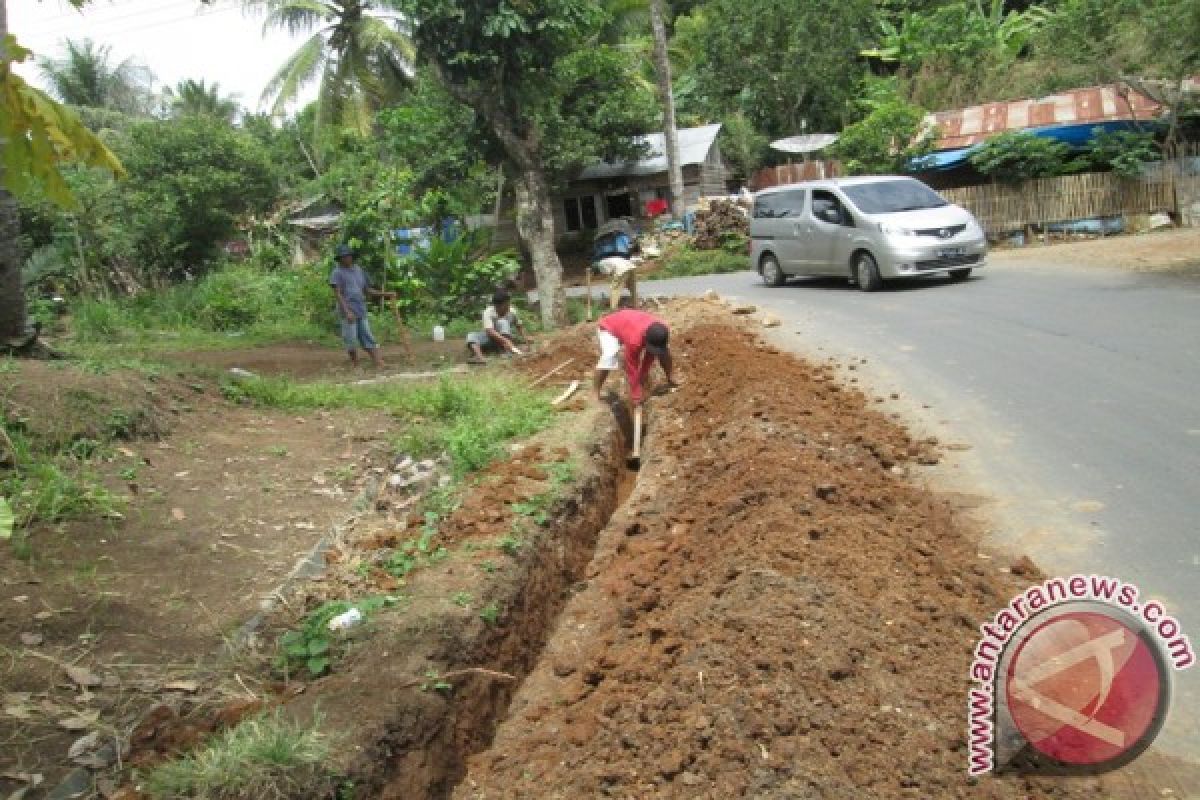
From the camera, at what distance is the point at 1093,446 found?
5836 millimetres

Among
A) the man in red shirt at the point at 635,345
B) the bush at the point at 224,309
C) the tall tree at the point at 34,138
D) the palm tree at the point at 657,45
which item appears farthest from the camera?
the palm tree at the point at 657,45

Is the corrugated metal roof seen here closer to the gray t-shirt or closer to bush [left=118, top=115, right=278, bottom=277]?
the gray t-shirt

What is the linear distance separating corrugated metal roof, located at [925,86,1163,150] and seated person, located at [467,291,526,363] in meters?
13.4

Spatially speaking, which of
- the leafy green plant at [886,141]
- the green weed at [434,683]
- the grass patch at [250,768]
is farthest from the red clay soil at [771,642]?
the leafy green plant at [886,141]

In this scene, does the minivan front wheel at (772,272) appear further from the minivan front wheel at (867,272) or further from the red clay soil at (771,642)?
the red clay soil at (771,642)

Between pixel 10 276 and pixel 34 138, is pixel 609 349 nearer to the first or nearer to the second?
pixel 10 276

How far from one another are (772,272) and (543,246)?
4.69 meters

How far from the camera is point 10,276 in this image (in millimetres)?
8000

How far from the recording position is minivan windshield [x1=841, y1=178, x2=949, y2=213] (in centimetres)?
1381

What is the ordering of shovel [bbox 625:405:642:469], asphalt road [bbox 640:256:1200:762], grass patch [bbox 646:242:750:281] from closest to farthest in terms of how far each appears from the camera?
asphalt road [bbox 640:256:1200:762]
shovel [bbox 625:405:642:469]
grass patch [bbox 646:242:750:281]

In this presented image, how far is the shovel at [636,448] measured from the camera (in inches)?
317

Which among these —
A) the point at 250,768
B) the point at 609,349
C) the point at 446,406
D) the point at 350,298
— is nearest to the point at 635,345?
the point at 609,349

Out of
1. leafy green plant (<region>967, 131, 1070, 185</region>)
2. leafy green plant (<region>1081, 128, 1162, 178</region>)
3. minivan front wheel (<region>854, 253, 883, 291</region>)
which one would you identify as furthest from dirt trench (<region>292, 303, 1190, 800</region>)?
leafy green plant (<region>967, 131, 1070, 185</region>)

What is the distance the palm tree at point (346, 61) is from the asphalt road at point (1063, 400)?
1595 cm
